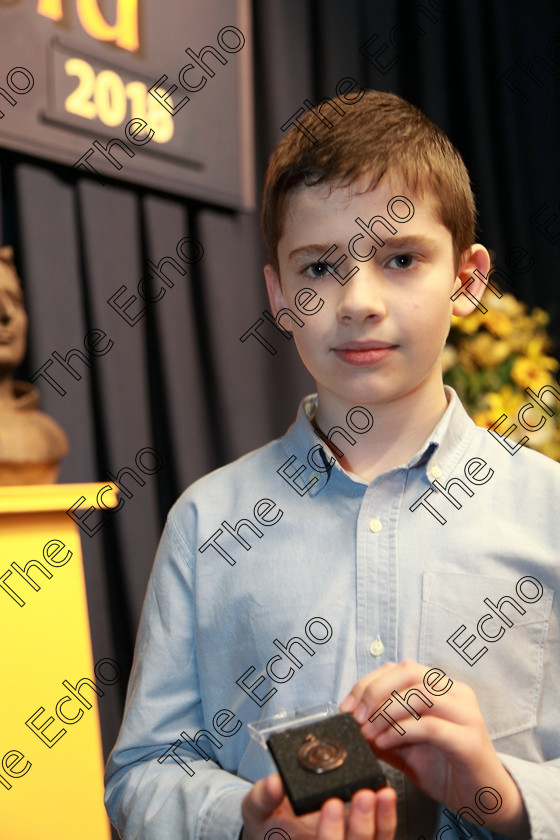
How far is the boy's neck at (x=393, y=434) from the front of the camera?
0.83 meters

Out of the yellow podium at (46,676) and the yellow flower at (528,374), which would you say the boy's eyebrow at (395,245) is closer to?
the yellow podium at (46,676)

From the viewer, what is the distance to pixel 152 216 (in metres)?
1.80

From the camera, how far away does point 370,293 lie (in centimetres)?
→ 76

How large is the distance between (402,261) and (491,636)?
0.38 metres

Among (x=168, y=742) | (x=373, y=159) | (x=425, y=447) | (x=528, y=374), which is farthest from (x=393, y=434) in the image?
(x=528, y=374)

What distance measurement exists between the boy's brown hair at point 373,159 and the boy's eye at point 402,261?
0.06 m

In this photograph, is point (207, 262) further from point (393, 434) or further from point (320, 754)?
point (320, 754)

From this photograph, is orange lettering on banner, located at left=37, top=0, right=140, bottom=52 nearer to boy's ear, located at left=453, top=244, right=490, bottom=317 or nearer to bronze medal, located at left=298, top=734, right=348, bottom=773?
boy's ear, located at left=453, top=244, right=490, bottom=317

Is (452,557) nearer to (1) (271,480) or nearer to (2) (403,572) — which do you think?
(2) (403,572)

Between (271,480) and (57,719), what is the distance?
0.58 m

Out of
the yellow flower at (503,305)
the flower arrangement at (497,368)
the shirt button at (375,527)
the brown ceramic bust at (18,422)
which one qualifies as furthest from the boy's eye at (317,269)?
the yellow flower at (503,305)

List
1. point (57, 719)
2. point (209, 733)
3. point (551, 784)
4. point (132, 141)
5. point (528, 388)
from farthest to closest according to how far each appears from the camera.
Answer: point (528, 388), point (132, 141), point (57, 719), point (209, 733), point (551, 784)

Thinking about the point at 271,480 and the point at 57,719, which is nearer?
the point at 271,480

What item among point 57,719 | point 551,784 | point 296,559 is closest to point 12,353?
point 57,719
